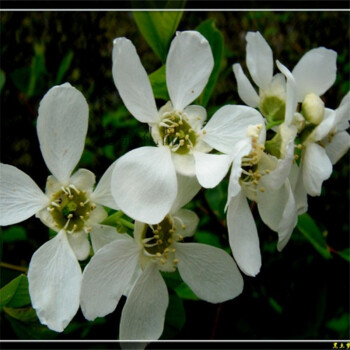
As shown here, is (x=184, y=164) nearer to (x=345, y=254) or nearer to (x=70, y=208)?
(x=70, y=208)

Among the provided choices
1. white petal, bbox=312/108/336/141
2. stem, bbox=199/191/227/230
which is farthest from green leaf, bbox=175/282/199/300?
white petal, bbox=312/108/336/141

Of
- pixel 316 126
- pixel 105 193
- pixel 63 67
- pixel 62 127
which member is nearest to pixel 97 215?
pixel 105 193

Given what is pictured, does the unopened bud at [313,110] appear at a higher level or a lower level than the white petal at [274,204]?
higher

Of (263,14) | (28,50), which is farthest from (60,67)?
(263,14)

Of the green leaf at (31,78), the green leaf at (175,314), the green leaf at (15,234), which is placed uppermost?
the green leaf at (31,78)

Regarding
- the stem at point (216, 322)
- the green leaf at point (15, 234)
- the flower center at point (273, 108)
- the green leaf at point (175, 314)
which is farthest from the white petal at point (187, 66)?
the green leaf at point (15, 234)

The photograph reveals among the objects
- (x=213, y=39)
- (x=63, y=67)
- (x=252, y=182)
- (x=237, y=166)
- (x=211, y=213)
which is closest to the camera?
(x=237, y=166)

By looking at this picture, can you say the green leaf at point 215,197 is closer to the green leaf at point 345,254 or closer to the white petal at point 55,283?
the green leaf at point 345,254
